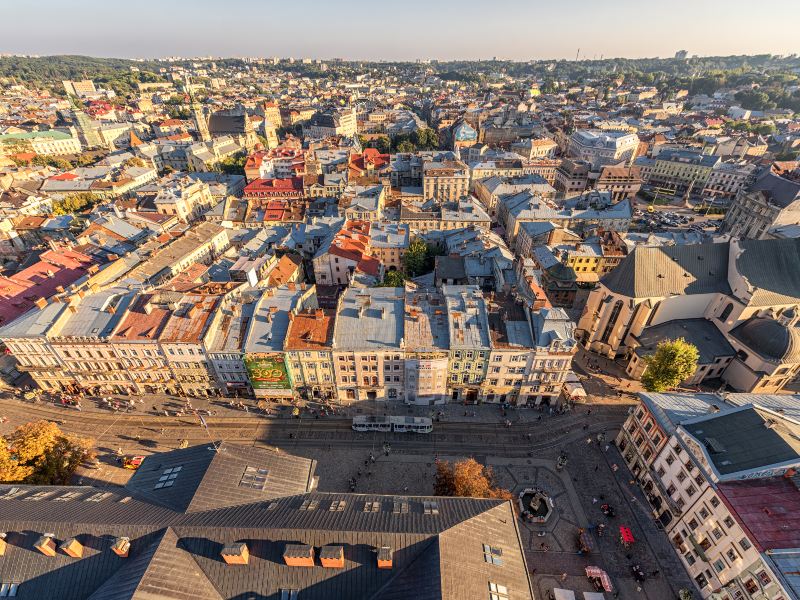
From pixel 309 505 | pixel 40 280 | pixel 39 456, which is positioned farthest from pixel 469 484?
pixel 40 280

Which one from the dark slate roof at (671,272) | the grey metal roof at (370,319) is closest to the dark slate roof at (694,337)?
the dark slate roof at (671,272)

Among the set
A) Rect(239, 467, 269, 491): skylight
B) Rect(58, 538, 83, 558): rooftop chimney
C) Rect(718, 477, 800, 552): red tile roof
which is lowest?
Rect(718, 477, 800, 552): red tile roof

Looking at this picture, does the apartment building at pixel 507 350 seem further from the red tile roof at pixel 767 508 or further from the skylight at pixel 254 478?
the skylight at pixel 254 478

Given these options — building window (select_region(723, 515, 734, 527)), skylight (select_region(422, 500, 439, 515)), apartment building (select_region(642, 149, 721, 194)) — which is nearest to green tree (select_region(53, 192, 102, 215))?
skylight (select_region(422, 500, 439, 515))

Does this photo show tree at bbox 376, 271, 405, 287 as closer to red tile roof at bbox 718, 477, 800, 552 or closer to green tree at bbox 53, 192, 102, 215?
red tile roof at bbox 718, 477, 800, 552

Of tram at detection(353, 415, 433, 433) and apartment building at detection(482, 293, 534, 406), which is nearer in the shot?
apartment building at detection(482, 293, 534, 406)

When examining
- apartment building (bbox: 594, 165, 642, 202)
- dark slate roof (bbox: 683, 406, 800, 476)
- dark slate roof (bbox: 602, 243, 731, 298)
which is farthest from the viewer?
apartment building (bbox: 594, 165, 642, 202)
